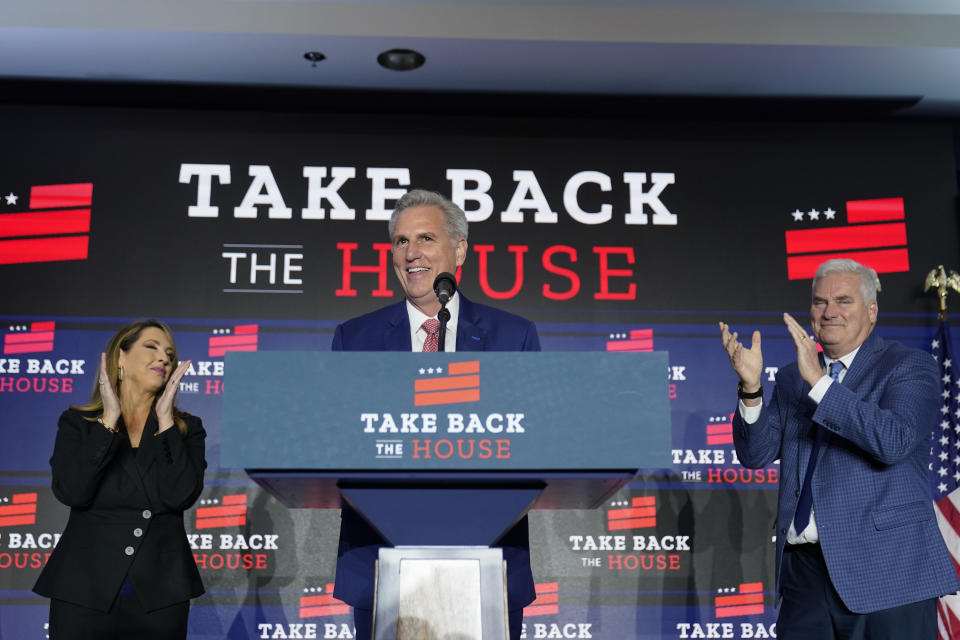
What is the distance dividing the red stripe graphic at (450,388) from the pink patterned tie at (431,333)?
0.63 metres

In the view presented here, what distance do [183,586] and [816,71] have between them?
143 inches

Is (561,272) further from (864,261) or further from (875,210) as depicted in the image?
(875,210)

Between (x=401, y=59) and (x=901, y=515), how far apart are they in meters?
2.97

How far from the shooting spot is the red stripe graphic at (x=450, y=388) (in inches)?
60.4

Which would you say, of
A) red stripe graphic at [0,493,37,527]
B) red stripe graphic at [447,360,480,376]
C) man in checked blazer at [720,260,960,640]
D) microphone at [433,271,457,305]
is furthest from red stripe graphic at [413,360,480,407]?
red stripe graphic at [0,493,37,527]

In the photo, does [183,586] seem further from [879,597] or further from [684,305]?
[684,305]

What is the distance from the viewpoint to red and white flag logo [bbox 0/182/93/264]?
181 inches

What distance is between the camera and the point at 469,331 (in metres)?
2.22

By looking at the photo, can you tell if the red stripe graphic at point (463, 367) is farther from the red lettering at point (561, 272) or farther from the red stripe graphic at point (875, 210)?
the red stripe graphic at point (875, 210)

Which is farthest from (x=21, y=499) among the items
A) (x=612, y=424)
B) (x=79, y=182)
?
(x=612, y=424)

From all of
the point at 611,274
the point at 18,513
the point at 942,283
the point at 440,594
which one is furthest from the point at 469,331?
the point at 942,283

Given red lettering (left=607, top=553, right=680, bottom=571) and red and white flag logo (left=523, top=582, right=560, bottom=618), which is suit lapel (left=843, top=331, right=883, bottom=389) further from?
red and white flag logo (left=523, top=582, right=560, bottom=618)

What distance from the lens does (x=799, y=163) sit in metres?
4.87

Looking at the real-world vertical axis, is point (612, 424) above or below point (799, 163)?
below
